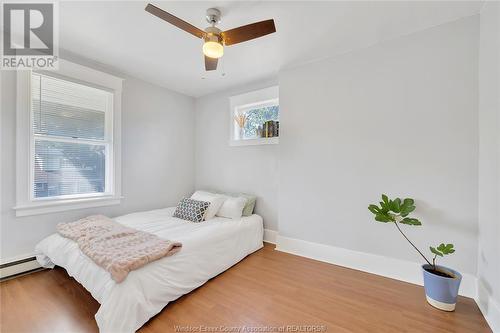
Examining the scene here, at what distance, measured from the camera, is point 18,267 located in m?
2.20

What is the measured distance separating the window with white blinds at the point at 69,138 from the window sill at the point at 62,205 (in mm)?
101

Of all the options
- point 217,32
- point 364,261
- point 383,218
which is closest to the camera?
point 217,32

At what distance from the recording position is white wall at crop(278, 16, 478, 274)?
1.93 m

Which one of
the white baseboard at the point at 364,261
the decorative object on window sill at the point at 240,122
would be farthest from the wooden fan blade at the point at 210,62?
the white baseboard at the point at 364,261

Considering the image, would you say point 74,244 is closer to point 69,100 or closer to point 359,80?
point 69,100

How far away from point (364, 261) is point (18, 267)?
3.80 metres

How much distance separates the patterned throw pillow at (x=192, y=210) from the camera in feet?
9.25

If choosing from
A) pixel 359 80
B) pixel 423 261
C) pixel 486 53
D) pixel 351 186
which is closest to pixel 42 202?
pixel 351 186

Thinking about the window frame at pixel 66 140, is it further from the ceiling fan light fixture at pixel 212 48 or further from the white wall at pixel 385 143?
the white wall at pixel 385 143

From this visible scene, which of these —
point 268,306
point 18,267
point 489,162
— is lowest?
point 268,306

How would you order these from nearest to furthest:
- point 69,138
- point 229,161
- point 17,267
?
point 17,267, point 69,138, point 229,161

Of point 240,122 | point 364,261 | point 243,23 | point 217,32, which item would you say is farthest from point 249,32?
point 364,261

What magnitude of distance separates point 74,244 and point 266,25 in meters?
2.65

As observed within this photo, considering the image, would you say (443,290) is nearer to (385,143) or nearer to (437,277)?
(437,277)
